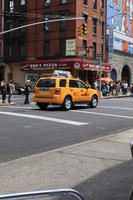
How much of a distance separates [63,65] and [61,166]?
33.4m

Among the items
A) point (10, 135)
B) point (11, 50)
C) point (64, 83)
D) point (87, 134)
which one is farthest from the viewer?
point (11, 50)

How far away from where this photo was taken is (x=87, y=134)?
10.1 metres

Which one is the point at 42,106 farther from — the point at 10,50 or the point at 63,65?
the point at 10,50

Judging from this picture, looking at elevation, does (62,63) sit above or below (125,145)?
above

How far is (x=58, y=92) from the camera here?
57.8ft

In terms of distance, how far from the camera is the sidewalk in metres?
4.93

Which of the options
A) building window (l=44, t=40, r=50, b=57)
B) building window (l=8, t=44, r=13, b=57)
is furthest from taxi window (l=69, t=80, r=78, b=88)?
building window (l=8, t=44, r=13, b=57)

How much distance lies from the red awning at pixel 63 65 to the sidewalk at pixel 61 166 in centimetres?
3059

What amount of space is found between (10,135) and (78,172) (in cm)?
426

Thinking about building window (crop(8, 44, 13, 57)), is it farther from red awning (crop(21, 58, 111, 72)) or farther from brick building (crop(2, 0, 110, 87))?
red awning (crop(21, 58, 111, 72))

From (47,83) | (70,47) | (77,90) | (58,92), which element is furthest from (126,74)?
(58,92)

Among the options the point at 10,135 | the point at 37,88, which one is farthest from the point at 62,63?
the point at 10,135

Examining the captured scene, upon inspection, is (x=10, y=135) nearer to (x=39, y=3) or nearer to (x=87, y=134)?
(x=87, y=134)

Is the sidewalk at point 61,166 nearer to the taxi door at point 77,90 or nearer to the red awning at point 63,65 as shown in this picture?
the taxi door at point 77,90
